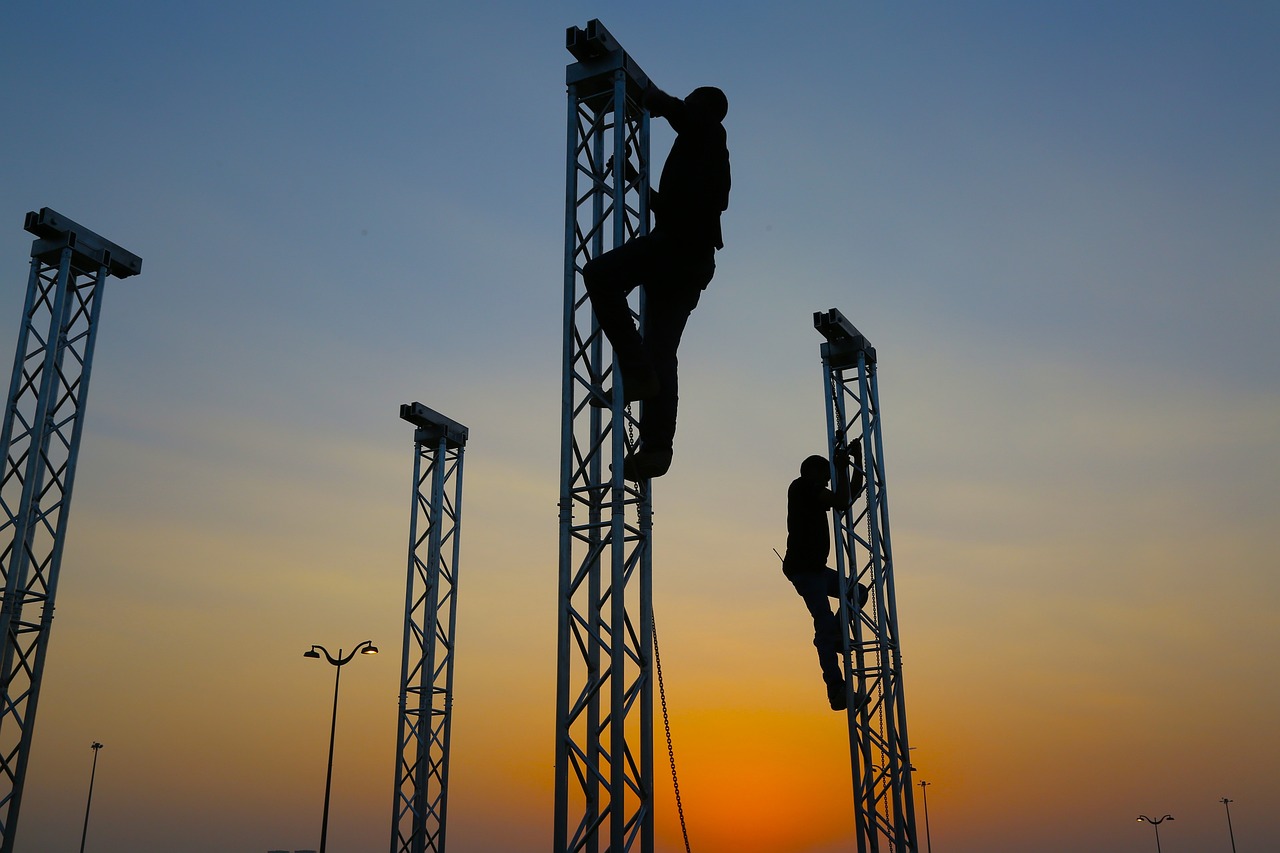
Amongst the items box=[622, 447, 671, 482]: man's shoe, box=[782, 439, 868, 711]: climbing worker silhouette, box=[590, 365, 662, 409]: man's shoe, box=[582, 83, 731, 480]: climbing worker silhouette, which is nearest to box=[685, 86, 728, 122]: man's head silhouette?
box=[582, 83, 731, 480]: climbing worker silhouette

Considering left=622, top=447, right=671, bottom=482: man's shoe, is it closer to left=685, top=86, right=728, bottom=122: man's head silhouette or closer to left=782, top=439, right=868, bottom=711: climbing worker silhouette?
left=685, top=86, right=728, bottom=122: man's head silhouette

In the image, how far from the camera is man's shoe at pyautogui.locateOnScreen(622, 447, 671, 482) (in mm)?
8250

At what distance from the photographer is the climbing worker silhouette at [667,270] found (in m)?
8.24

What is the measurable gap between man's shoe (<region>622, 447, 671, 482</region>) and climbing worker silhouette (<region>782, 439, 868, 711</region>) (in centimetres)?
765

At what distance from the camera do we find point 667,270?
27.5 feet

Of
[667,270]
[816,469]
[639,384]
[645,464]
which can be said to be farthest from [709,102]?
[816,469]

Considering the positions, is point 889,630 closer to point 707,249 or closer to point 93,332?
point 707,249

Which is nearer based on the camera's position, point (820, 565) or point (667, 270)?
point (667, 270)

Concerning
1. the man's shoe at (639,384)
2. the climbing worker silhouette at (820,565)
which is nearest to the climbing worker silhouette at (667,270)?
the man's shoe at (639,384)

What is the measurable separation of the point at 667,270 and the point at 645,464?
148cm

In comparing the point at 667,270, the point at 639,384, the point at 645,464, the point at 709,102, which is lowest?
the point at 645,464

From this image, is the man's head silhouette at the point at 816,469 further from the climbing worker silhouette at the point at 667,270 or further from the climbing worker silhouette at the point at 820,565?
the climbing worker silhouette at the point at 667,270

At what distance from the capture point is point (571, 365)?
851 centimetres

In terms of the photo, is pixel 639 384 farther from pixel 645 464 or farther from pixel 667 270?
pixel 667 270
